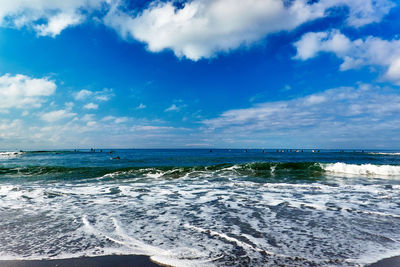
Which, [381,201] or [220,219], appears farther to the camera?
[381,201]

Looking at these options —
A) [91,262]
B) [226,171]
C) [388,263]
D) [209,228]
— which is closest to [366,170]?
[226,171]

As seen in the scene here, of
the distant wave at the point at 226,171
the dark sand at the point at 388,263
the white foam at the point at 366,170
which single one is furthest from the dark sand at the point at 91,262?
the white foam at the point at 366,170

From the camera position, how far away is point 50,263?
409 centimetres

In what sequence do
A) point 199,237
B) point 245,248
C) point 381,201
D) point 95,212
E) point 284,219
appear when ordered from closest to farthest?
point 245,248, point 199,237, point 284,219, point 95,212, point 381,201

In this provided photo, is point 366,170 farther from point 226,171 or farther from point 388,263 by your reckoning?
point 388,263

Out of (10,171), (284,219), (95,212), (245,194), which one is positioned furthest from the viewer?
(10,171)

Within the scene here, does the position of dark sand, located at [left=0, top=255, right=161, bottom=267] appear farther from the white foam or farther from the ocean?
the white foam

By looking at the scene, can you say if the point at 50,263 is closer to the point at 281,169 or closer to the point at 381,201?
the point at 381,201

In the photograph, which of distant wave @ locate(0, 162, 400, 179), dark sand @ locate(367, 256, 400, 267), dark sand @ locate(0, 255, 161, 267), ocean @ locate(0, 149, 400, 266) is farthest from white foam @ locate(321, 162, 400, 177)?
dark sand @ locate(0, 255, 161, 267)

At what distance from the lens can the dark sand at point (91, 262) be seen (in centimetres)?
401

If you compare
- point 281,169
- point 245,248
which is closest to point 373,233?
point 245,248

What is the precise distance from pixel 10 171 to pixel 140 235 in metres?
26.0

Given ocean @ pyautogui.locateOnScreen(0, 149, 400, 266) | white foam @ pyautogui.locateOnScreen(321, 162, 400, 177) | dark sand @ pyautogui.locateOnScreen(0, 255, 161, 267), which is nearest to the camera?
dark sand @ pyautogui.locateOnScreen(0, 255, 161, 267)

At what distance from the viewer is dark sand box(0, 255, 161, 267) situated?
13.2ft
